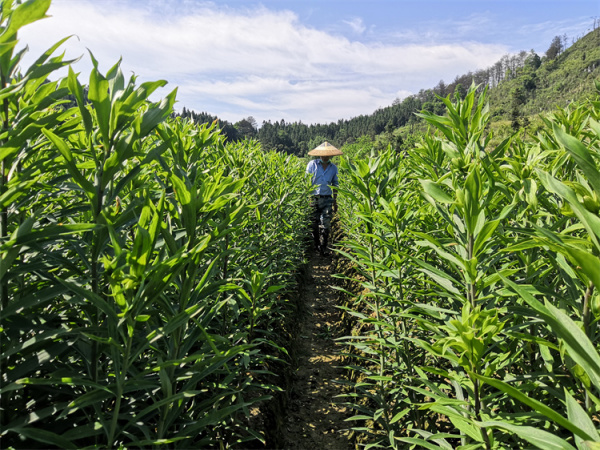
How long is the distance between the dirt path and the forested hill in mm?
42781

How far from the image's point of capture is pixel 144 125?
1.30 meters

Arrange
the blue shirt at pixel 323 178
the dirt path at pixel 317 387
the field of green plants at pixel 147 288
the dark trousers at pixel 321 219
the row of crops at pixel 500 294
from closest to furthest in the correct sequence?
1. the row of crops at pixel 500 294
2. the field of green plants at pixel 147 288
3. the dirt path at pixel 317 387
4. the blue shirt at pixel 323 178
5. the dark trousers at pixel 321 219

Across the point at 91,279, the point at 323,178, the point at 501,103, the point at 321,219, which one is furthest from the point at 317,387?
the point at 501,103

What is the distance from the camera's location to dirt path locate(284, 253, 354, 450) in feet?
10.8

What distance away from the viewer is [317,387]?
4164 mm

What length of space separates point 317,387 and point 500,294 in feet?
10.5

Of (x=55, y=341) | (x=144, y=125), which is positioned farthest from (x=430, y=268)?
(x=55, y=341)

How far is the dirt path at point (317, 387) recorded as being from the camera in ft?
10.8

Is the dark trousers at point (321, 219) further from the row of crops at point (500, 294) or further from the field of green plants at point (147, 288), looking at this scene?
the field of green plants at point (147, 288)

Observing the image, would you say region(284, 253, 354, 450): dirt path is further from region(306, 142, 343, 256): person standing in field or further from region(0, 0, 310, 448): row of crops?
region(306, 142, 343, 256): person standing in field

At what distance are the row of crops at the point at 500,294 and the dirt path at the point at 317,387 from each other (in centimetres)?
58

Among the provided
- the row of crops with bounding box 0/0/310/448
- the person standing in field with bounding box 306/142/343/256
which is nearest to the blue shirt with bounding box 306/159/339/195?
the person standing in field with bounding box 306/142/343/256

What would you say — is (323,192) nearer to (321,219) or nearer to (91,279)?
(321,219)

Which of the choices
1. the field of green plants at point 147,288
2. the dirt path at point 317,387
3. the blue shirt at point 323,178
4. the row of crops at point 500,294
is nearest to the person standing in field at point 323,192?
the blue shirt at point 323,178
